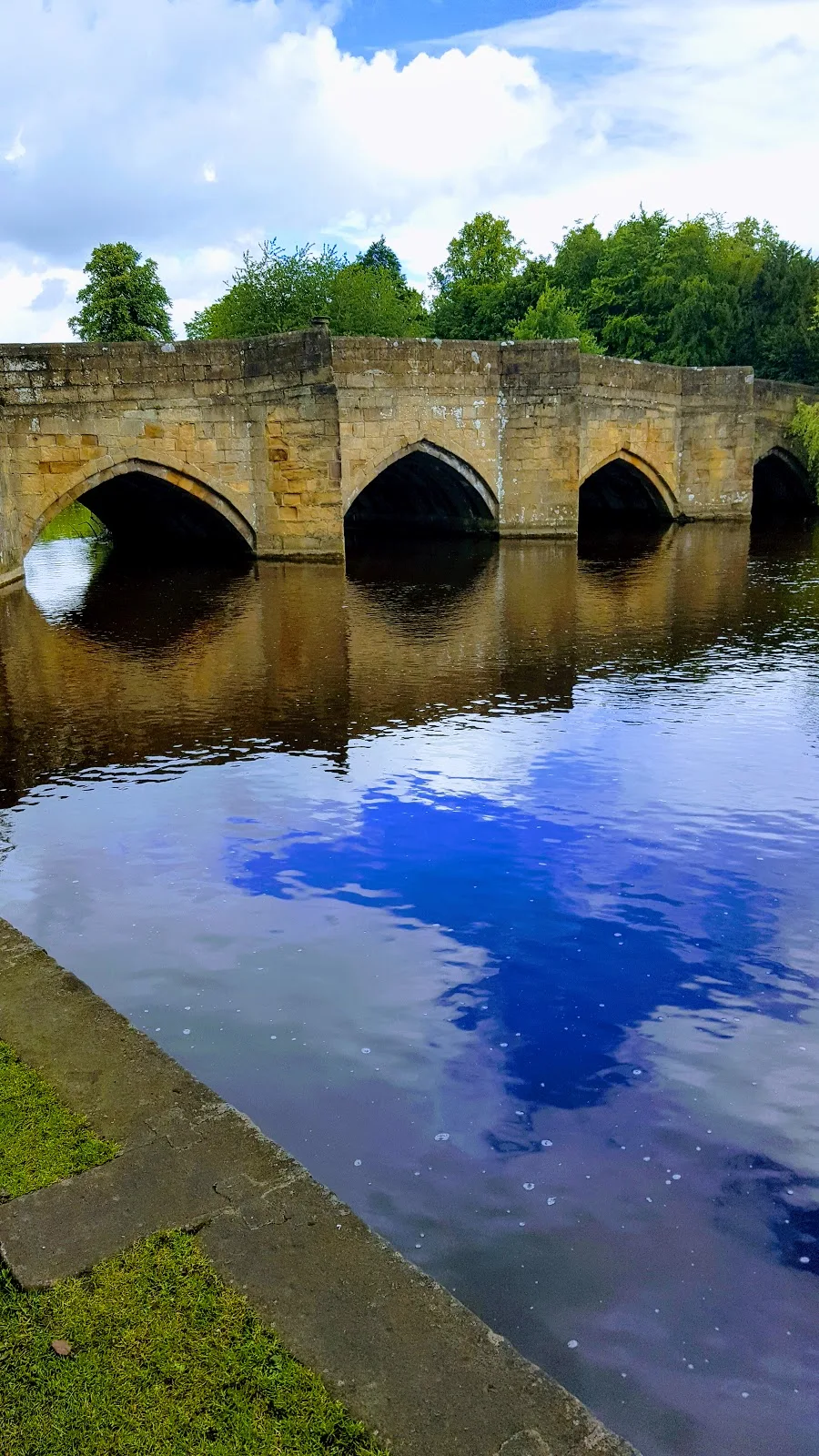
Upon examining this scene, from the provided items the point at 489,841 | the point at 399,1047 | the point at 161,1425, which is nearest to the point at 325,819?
the point at 489,841

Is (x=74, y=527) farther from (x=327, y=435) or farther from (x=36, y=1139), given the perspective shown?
(x=36, y=1139)

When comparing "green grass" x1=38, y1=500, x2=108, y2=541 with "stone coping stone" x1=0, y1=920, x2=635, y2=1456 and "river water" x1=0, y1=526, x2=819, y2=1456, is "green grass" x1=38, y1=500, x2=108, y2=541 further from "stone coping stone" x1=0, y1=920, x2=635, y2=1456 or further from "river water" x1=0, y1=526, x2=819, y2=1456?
"stone coping stone" x1=0, y1=920, x2=635, y2=1456

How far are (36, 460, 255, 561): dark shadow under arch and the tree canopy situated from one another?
46.8 ft

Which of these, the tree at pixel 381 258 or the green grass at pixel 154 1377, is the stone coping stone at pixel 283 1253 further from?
the tree at pixel 381 258

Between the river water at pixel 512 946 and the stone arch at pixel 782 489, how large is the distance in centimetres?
2434

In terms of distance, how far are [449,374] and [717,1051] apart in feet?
63.5

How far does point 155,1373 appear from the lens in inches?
95.3

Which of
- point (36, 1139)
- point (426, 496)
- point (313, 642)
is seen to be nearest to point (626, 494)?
point (426, 496)

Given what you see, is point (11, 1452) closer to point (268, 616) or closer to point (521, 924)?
point (521, 924)

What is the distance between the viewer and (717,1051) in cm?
430

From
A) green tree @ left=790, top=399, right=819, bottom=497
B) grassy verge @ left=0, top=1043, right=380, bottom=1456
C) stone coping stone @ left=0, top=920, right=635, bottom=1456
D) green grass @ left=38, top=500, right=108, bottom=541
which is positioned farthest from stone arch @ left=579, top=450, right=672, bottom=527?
grassy verge @ left=0, top=1043, right=380, bottom=1456

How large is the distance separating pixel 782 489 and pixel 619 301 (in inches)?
464

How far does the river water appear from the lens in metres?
3.16

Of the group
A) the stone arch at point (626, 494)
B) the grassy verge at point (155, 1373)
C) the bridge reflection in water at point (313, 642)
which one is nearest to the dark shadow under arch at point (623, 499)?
the stone arch at point (626, 494)
